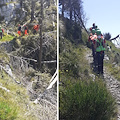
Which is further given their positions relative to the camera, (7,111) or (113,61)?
(113,61)

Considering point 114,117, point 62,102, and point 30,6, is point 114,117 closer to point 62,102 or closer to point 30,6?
point 62,102

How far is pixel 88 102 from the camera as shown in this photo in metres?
1.08

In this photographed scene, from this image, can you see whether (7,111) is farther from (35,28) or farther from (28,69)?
(35,28)

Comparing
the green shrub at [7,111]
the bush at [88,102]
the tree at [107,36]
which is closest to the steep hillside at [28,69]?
the green shrub at [7,111]

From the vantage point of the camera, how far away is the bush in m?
1.08

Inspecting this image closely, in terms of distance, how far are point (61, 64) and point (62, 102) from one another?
0.28 m

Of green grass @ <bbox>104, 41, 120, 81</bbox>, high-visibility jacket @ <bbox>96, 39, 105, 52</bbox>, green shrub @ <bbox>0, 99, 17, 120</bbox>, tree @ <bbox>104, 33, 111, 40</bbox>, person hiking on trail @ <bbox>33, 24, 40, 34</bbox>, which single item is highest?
person hiking on trail @ <bbox>33, 24, 40, 34</bbox>

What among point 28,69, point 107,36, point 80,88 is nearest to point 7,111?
point 28,69

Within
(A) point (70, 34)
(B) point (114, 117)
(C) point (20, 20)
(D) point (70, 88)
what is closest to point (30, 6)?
(C) point (20, 20)

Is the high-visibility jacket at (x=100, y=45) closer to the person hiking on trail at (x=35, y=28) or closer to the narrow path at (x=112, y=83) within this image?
the narrow path at (x=112, y=83)

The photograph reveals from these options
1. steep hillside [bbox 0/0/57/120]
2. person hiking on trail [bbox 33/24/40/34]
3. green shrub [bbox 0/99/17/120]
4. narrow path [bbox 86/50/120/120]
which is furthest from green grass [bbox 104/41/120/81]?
green shrub [bbox 0/99/17/120]

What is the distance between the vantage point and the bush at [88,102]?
1.08 meters

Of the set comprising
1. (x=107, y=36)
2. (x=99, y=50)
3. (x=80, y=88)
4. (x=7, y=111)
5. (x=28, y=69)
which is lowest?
(x=7, y=111)

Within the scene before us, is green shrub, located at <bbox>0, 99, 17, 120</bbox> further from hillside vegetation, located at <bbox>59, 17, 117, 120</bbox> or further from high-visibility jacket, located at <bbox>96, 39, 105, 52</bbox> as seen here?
high-visibility jacket, located at <bbox>96, 39, 105, 52</bbox>
